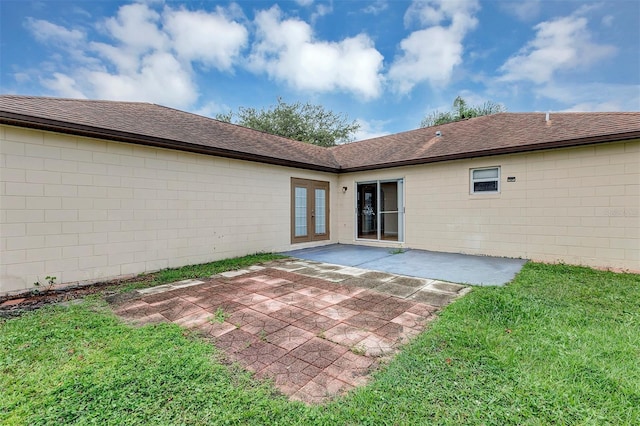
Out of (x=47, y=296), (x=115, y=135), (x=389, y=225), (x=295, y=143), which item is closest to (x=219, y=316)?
(x=47, y=296)

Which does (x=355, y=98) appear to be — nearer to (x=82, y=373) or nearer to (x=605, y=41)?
(x=605, y=41)

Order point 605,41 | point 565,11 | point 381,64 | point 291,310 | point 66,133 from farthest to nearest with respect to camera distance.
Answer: point 381,64 < point 605,41 < point 565,11 < point 66,133 < point 291,310

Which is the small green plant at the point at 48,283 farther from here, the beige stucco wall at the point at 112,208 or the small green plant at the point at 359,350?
the small green plant at the point at 359,350

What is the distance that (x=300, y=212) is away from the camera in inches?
371

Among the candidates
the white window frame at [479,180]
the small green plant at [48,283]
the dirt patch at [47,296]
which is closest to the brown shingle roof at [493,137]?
the white window frame at [479,180]

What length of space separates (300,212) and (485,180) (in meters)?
5.61

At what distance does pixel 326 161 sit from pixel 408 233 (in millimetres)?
4040

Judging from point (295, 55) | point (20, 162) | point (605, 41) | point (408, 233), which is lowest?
point (408, 233)

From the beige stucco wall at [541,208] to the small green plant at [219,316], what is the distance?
264 inches

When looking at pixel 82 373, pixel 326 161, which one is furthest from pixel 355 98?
pixel 82 373

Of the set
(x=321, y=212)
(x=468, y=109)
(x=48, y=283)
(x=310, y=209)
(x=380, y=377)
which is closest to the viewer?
(x=380, y=377)

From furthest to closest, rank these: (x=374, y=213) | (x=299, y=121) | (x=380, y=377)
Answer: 1. (x=299, y=121)
2. (x=374, y=213)
3. (x=380, y=377)

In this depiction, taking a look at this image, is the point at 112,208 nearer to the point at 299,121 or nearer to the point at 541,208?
the point at 541,208

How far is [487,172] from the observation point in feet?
25.0
